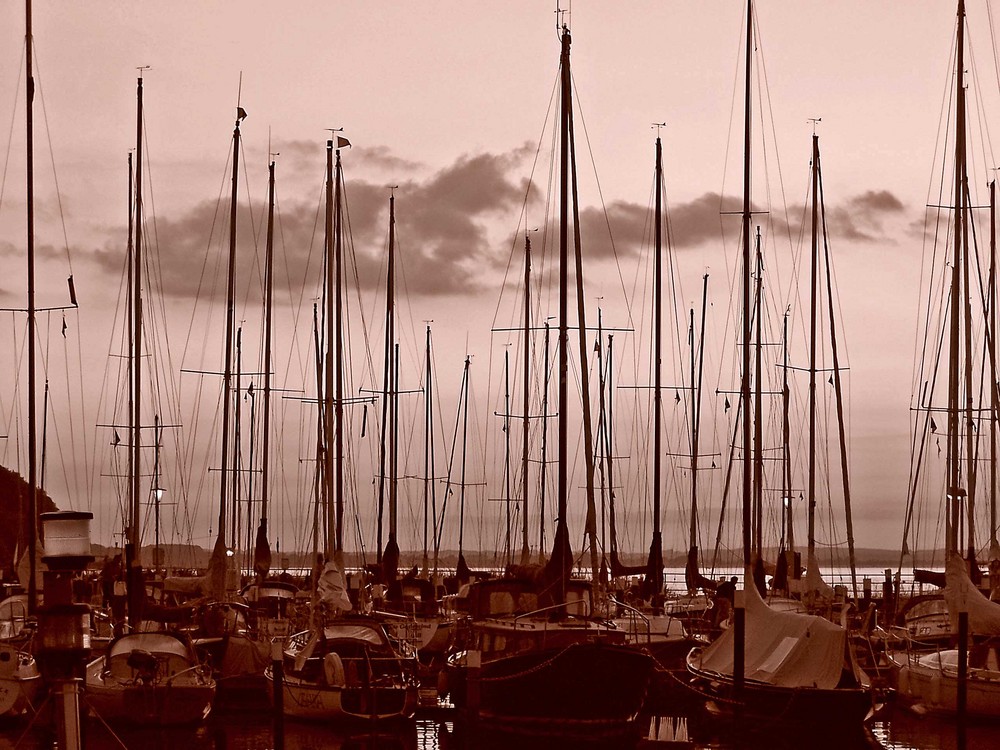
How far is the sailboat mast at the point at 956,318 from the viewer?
3672 cm

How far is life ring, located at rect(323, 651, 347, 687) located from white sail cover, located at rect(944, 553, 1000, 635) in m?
14.9

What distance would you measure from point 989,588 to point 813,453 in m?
9.51

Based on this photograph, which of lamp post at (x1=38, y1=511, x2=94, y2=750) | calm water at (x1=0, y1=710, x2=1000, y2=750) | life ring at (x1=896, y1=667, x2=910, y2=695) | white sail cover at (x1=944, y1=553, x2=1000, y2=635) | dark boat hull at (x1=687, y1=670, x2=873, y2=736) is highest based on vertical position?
lamp post at (x1=38, y1=511, x2=94, y2=750)

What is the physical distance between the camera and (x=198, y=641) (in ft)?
126

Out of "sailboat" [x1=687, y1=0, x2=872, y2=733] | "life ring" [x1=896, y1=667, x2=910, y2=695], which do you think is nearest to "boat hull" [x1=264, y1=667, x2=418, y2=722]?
"sailboat" [x1=687, y1=0, x2=872, y2=733]

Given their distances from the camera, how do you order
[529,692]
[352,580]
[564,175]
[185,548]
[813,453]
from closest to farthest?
[529,692] < [564,175] < [352,580] < [813,453] < [185,548]

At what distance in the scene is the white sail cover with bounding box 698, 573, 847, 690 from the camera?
3109 cm

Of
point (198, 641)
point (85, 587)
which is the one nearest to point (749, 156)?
point (198, 641)

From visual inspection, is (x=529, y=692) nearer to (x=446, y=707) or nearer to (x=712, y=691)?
(x=712, y=691)

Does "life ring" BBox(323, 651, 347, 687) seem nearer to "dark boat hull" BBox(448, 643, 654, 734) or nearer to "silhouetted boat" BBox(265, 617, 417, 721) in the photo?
"silhouetted boat" BBox(265, 617, 417, 721)

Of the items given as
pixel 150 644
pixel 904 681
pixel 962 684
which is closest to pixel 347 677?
pixel 150 644

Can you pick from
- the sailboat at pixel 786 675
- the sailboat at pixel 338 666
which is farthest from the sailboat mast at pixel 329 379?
the sailboat at pixel 786 675

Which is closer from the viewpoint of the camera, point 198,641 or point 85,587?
point 198,641

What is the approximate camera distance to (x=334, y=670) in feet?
112
